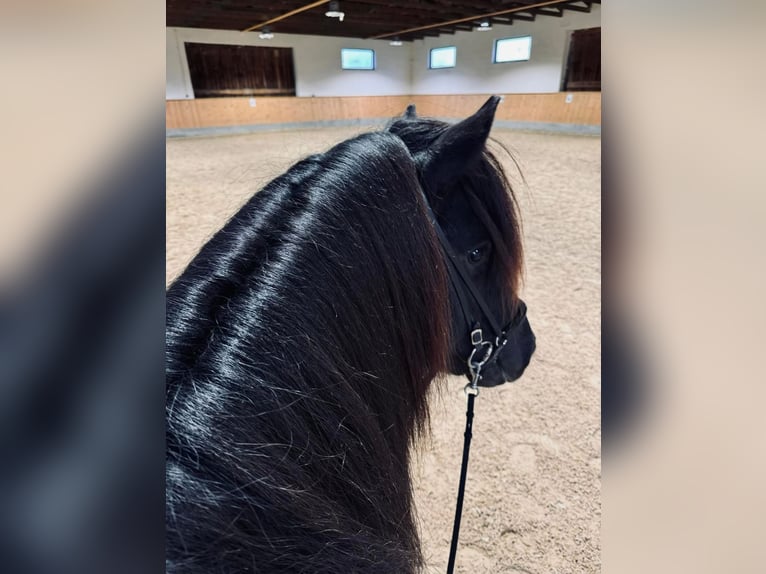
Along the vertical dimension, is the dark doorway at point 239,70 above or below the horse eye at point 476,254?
above

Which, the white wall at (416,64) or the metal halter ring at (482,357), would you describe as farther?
the white wall at (416,64)

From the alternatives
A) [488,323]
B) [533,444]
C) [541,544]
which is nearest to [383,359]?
[488,323]

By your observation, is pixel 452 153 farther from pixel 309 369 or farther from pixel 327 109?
pixel 327 109

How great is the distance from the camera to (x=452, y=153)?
572mm

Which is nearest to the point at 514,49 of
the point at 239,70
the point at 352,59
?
the point at 352,59

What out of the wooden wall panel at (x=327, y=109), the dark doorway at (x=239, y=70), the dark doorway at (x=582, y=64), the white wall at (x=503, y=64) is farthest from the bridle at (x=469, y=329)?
the dark doorway at (x=239, y=70)

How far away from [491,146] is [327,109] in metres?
8.06

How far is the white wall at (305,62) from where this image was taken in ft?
23.6

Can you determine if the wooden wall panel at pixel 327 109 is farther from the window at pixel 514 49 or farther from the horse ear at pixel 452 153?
the horse ear at pixel 452 153

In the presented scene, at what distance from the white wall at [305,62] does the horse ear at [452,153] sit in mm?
6426
